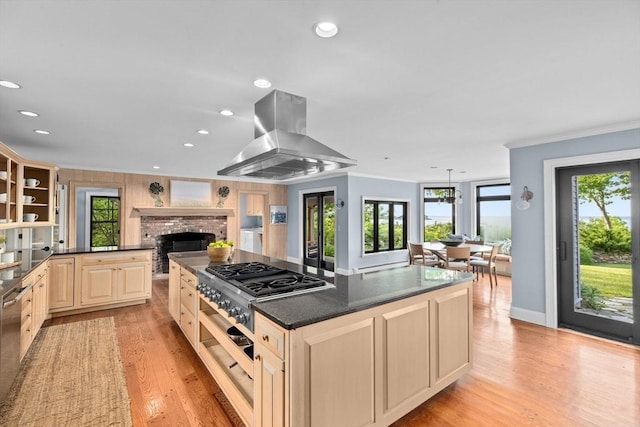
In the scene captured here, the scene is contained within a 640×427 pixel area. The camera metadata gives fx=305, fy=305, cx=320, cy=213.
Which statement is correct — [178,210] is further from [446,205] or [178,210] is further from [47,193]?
[446,205]

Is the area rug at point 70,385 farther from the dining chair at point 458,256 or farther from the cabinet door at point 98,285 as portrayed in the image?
the dining chair at point 458,256

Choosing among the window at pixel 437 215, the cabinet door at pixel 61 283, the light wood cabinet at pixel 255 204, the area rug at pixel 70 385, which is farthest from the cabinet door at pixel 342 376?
the window at pixel 437 215

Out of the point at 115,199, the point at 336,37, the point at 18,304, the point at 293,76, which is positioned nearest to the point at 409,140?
the point at 293,76

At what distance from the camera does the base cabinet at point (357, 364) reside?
4.94 ft

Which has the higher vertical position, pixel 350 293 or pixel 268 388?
pixel 350 293

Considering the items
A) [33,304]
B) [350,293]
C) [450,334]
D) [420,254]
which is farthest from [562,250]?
[33,304]

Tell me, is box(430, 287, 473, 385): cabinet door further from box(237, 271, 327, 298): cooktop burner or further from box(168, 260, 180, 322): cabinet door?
box(168, 260, 180, 322): cabinet door

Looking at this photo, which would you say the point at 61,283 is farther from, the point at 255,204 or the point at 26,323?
the point at 255,204

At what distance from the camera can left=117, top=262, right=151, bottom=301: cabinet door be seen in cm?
447

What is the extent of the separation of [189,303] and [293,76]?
7.77ft

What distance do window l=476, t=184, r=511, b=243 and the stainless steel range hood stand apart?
6.50 m

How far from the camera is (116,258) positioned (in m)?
4.43

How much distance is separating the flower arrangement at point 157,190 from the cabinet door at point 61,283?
2838mm

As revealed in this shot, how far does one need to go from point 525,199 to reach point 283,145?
340cm
